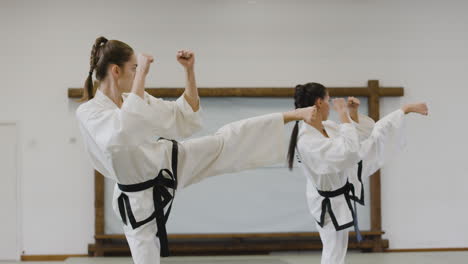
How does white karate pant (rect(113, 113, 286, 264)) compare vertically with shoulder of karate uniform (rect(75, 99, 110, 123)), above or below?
below

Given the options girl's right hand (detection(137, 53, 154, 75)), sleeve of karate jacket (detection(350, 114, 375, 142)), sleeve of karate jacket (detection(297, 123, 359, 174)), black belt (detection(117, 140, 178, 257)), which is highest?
girl's right hand (detection(137, 53, 154, 75))

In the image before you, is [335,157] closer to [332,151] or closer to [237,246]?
[332,151]

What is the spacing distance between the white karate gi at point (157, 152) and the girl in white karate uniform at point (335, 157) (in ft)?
2.06

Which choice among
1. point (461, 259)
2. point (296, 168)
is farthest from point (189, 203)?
point (461, 259)

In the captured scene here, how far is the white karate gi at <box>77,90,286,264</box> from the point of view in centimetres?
192

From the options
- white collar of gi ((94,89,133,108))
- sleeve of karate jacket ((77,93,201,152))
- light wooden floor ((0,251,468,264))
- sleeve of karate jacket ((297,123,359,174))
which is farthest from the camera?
light wooden floor ((0,251,468,264))

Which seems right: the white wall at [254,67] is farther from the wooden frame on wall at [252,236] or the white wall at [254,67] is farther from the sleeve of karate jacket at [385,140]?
the sleeve of karate jacket at [385,140]

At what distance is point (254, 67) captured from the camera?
5.38 meters

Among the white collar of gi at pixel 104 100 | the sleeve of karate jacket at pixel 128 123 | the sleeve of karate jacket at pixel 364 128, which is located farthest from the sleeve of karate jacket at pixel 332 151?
the white collar of gi at pixel 104 100

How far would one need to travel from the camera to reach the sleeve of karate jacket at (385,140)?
2947 millimetres

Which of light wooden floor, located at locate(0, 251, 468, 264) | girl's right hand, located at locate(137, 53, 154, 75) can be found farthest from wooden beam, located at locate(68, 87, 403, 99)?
girl's right hand, located at locate(137, 53, 154, 75)

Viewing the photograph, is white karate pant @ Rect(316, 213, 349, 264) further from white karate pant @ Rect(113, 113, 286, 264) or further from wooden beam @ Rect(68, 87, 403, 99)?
wooden beam @ Rect(68, 87, 403, 99)

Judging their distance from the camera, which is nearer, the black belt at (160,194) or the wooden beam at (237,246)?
the black belt at (160,194)

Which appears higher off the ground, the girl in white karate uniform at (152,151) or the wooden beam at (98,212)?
the girl in white karate uniform at (152,151)
